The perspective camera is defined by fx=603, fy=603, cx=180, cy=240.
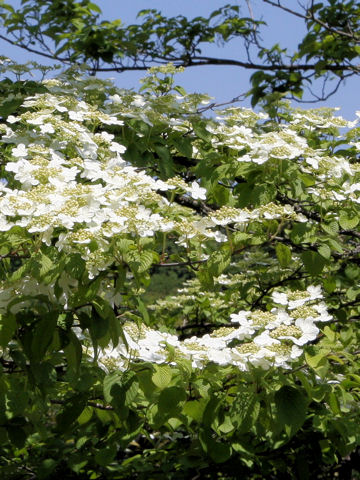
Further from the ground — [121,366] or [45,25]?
[45,25]

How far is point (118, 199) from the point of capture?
1.47 meters

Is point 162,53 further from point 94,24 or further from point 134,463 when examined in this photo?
point 134,463

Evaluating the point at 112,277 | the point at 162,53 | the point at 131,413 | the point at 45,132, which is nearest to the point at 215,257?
the point at 112,277

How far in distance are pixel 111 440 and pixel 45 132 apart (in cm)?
97

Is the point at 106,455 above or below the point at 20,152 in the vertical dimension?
below

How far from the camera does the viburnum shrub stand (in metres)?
1.42

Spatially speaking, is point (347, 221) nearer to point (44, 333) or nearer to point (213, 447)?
point (213, 447)

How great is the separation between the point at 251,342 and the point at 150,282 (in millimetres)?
473

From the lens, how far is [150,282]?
204 cm

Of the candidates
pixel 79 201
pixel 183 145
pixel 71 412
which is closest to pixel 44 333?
pixel 79 201

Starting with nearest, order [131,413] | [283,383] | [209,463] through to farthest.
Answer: [283,383] < [131,413] < [209,463]

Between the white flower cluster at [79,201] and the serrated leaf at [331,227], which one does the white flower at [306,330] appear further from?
the serrated leaf at [331,227]

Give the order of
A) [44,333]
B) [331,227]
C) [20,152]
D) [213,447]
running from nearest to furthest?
[44,333], [20,152], [213,447], [331,227]

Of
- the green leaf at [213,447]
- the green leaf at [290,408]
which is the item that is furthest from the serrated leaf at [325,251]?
the green leaf at [213,447]
